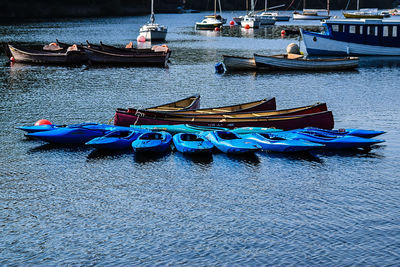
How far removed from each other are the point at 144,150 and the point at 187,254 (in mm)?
10397

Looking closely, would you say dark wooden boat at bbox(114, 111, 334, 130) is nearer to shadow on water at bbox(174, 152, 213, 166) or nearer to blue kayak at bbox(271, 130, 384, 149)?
blue kayak at bbox(271, 130, 384, 149)

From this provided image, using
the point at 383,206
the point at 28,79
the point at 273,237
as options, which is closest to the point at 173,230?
the point at 273,237

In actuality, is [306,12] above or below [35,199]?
above

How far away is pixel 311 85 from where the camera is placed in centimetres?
4947

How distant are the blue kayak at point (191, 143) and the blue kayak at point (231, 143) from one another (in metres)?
0.40

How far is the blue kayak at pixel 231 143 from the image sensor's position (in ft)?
89.0

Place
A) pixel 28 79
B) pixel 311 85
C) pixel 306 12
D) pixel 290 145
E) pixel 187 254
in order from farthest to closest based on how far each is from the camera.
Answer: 1. pixel 306 12
2. pixel 28 79
3. pixel 311 85
4. pixel 290 145
5. pixel 187 254

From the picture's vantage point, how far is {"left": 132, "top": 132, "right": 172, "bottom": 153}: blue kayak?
90.3 ft

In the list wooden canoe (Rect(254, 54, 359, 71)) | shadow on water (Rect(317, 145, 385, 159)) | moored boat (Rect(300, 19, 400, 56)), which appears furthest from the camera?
moored boat (Rect(300, 19, 400, 56))

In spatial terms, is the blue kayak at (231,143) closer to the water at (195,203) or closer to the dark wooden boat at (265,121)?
the water at (195,203)

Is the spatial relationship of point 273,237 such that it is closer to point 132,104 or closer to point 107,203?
point 107,203

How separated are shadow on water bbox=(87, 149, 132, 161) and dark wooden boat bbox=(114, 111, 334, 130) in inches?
106

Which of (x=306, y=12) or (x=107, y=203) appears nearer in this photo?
(x=107, y=203)

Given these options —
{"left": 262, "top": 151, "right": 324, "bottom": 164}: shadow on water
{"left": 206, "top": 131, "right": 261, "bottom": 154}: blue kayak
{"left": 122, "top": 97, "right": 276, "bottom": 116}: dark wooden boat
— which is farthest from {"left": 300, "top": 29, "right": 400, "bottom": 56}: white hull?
{"left": 206, "top": 131, "right": 261, "bottom": 154}: blue kayak
